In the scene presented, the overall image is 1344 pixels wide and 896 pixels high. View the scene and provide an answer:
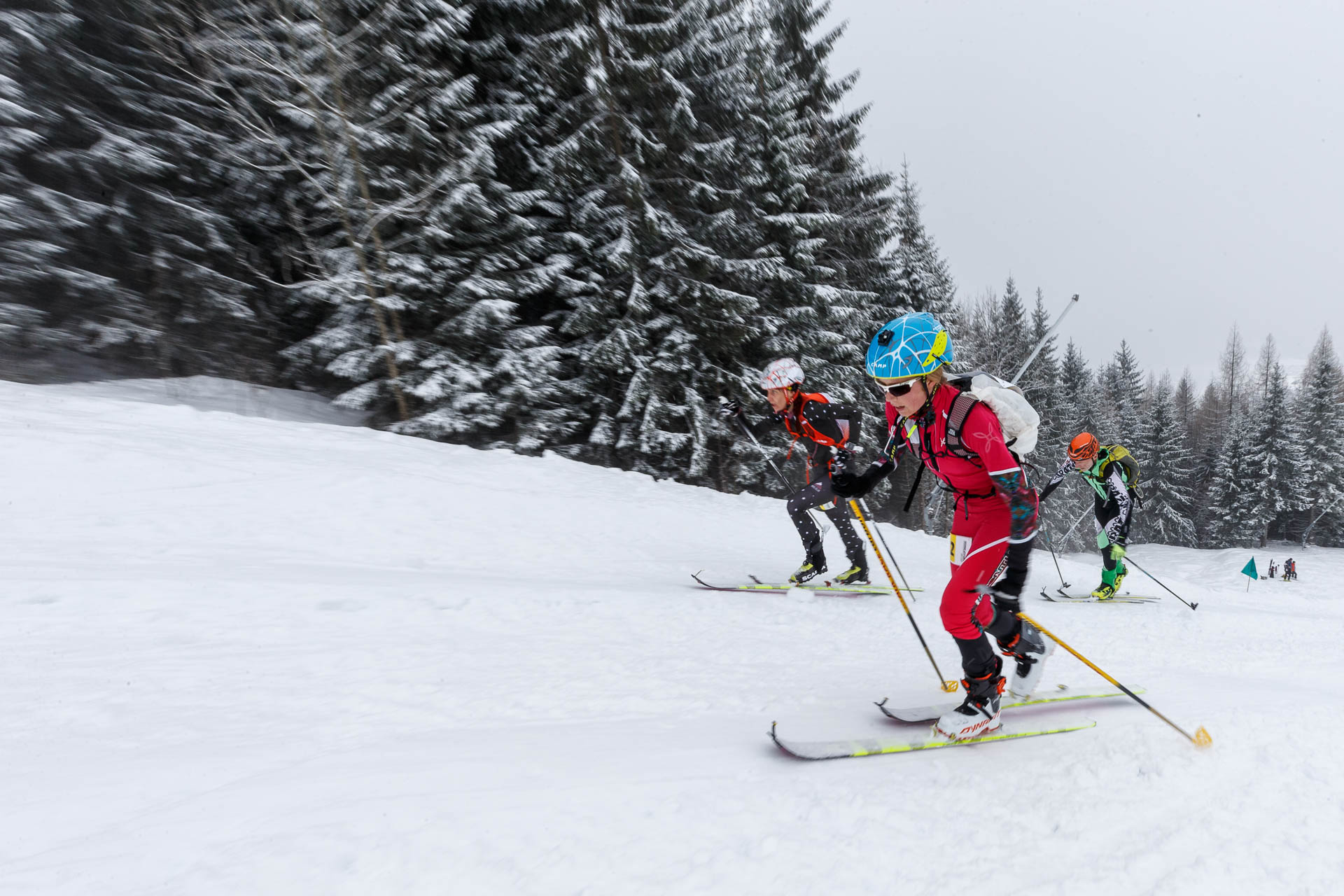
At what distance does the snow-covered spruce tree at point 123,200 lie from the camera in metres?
9.28

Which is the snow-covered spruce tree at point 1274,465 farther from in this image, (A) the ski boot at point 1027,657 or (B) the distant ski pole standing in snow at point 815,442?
(A) the ski boot at point 1027,657

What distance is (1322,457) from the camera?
3975cm

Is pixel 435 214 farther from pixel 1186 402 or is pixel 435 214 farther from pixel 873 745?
pixel 1186 402

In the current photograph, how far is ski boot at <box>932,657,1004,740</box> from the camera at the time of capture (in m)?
3.21

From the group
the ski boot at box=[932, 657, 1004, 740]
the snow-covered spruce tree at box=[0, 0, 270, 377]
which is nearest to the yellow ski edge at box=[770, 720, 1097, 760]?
the ski boot at box=[932, 657, 1004, 740]

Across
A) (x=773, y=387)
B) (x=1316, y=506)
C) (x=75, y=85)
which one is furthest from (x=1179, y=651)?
(x=1316, y=506)

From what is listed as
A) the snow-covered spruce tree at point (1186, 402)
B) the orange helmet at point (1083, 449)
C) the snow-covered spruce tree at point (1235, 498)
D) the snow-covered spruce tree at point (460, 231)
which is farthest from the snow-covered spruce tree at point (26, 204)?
the snow-covered spruce tree at point (1186, 402)

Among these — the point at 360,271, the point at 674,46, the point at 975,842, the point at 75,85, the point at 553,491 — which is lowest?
the point at 975,842

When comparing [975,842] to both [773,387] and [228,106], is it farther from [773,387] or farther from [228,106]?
[228,106]

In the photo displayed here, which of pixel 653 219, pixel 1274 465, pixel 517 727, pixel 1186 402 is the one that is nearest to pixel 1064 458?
pixel 1274 465

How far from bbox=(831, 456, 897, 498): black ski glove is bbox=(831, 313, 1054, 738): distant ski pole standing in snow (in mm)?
223

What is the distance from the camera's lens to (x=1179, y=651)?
19.2ft

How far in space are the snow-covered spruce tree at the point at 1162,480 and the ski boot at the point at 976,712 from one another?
48253 mm

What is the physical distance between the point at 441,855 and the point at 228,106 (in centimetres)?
1271
